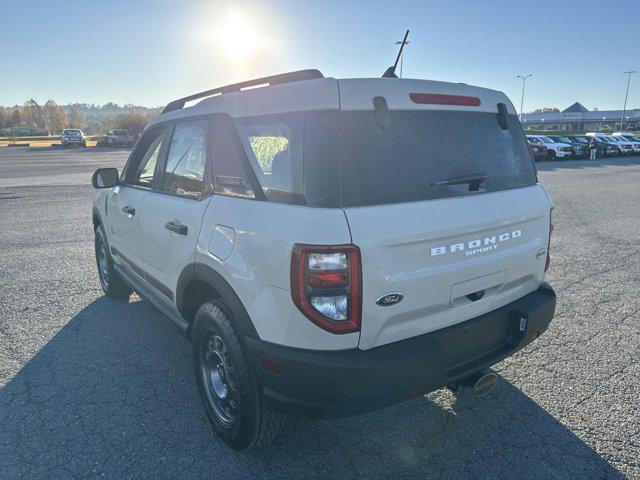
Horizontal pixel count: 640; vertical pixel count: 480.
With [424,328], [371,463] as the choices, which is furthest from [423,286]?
[371,463]

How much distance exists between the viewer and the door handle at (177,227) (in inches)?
110

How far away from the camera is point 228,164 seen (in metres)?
2.56

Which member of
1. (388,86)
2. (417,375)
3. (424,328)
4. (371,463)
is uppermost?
(388,86)

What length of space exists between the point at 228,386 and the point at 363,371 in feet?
3.17

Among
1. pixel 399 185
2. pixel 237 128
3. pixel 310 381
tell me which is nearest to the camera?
pixel 310 381

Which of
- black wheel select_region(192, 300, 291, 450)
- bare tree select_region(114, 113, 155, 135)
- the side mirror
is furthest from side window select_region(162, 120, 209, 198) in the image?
bare tree select_region(114, 113, 155, 135)

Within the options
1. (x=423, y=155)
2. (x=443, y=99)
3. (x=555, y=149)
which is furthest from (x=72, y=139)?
(x=423, y=155)

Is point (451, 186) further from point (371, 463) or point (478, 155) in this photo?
point (371, 463)

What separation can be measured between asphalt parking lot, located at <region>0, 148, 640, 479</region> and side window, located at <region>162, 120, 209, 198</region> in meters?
1.43

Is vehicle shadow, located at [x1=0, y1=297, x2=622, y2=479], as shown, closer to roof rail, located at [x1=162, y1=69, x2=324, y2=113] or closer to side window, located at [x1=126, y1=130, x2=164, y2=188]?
side window, located at [x1=126, y1=130, x2=164, y2=188]

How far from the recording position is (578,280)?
207 inches

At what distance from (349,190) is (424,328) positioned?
2.59 ft

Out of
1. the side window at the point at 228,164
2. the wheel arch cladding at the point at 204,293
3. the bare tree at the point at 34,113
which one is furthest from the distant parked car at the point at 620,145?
the bare tree at the point at 34,113

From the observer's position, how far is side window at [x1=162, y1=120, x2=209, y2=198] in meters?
2.82
